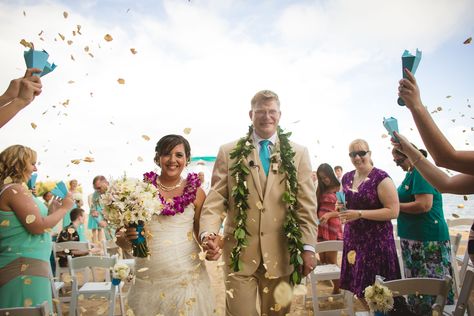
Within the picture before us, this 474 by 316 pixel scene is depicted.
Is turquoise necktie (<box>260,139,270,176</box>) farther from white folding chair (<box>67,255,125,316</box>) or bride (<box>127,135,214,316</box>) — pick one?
white folding chair (<box>67,255,125,316</box>)

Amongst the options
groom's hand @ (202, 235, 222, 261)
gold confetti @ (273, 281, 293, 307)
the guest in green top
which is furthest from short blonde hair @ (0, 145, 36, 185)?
the guest in green top

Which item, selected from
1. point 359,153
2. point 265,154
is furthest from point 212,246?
point 359,153

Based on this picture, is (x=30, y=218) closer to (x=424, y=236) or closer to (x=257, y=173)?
(x=257, y=173)

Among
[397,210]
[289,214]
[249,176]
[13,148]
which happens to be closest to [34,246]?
[13,148]

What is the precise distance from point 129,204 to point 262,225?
1.16m

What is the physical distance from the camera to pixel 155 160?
337 cm

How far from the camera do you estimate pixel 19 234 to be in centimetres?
292

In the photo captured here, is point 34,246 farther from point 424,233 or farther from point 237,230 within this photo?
point 424,233

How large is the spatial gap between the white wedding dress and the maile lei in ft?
1.41

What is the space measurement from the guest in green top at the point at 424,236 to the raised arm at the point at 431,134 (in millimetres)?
2082

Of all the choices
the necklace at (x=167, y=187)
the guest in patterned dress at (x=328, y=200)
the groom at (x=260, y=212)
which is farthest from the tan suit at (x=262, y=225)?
the guest in patterned dress at (x=328, y=200)

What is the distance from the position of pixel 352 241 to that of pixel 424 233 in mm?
794

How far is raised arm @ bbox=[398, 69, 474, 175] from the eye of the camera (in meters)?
1.74

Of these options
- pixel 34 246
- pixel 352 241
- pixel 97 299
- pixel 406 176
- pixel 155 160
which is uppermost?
pixel 155 160
